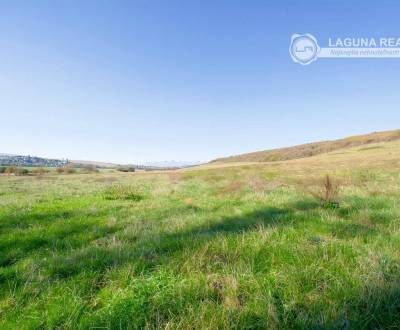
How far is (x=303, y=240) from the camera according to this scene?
537cm

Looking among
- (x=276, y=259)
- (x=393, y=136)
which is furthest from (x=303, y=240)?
(x=393, y=136)

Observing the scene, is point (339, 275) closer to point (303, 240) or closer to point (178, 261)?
point (303, 240)

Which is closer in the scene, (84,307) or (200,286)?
(84,307)

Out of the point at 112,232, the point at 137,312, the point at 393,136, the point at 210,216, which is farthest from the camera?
the point at 393,136

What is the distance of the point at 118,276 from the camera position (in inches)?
161

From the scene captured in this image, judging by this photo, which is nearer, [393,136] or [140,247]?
[140,247]

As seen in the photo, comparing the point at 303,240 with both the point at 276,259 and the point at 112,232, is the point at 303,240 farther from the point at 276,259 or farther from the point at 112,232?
the point at 112,232

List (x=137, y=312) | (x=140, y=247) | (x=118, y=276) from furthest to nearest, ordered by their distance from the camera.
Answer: (x=140, y=247) < (x=118, y=276) < (x=137, y=312)

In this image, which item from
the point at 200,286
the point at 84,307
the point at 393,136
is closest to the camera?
the point at 84,307

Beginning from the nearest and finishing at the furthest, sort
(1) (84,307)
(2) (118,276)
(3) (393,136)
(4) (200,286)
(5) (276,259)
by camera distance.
A: (1) (84,307) → (4) (200,286) → (2) (118,276) → (5) (276,259) → (3) (393,136)

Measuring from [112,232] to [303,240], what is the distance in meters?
5.44

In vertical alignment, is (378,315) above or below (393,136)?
below

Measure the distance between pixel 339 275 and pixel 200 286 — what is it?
7.38 feet

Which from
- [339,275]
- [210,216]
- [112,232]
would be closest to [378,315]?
[339,275]
